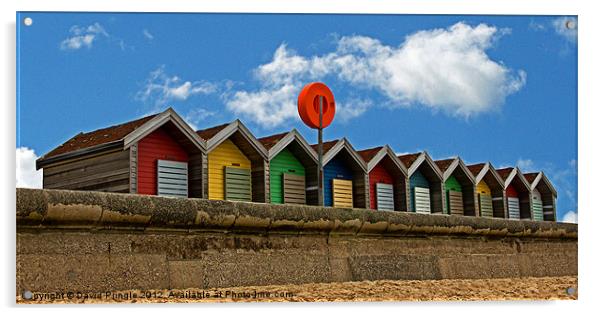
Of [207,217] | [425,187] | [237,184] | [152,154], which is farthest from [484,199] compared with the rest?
[207,217]

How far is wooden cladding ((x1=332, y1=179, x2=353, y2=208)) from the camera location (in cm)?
1356

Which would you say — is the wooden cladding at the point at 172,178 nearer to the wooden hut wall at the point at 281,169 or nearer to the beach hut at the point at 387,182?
the wooden hut wall at the point at 281,169

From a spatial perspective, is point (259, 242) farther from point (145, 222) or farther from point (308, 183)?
point (308, 183)

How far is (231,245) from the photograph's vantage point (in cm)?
681

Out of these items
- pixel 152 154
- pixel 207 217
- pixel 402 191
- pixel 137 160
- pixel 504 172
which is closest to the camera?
pixel 207 217

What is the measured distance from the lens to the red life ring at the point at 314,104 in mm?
7988

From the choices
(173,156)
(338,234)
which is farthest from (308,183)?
(338,234)

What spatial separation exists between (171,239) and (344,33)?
251cm

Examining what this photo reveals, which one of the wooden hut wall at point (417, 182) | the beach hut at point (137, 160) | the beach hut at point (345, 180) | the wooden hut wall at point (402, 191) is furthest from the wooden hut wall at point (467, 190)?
the beach hut at point (137, 160)

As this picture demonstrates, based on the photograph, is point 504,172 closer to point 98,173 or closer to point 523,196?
point 523,196

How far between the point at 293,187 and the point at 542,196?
453cm


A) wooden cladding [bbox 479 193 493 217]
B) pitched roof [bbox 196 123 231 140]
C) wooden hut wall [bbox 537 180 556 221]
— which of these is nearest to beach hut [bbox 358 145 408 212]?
wooden cladding [bbox 479 193 493 217]

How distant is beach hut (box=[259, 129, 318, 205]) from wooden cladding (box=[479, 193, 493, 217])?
265 cm

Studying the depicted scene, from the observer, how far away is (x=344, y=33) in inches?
294
